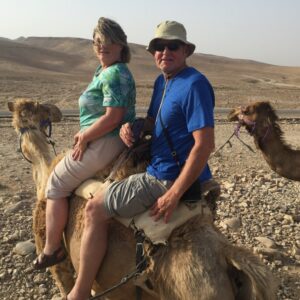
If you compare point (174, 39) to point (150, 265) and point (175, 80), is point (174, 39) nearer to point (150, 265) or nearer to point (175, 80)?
point (175, 80)

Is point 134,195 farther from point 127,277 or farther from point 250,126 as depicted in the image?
point 250,126

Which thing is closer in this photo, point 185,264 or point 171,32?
point 185,264

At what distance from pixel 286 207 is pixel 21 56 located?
226ft

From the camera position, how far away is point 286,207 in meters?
7.96

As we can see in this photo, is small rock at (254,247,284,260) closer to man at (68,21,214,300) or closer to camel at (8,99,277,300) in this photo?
camel at (8,99,277,300)

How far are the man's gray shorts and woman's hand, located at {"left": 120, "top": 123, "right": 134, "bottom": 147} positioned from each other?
272 mm

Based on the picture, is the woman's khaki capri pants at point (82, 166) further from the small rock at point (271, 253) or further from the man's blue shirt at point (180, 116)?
the small rock at point (271, 253)

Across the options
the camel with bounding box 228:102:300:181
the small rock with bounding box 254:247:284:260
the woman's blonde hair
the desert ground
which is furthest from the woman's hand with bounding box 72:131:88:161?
the camel with bounding box 228:102:300:181

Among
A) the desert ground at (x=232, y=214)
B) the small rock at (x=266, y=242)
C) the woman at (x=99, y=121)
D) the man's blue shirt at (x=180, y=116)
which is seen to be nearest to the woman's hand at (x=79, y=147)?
the woman at (x=99, y=121)

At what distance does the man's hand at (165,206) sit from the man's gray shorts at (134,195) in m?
0.07

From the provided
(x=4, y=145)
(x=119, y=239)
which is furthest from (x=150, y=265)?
(x=4, y=145)

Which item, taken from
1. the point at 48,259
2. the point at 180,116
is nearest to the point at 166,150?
the point at 180,116

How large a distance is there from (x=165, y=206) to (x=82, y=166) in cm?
91

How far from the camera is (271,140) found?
8289mm
